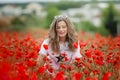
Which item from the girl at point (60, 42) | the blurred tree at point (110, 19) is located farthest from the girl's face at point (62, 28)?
the blurred tree at point (110, 19)

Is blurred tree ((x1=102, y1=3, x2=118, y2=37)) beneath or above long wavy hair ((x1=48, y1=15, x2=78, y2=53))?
beneath

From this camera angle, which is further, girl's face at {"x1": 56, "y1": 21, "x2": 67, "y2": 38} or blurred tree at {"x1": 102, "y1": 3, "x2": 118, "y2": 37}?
blurred tree at {"x1": 102, "y1": 3, "x2": 118, "y2": 37}

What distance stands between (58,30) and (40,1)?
2091mm

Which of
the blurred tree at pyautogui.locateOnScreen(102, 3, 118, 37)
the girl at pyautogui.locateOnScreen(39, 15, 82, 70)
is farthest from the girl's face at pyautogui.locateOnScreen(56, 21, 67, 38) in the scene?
the blurred tree at pyautogui.locateOnScreen(102, 3, 118, 37)

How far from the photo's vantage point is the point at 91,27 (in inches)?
151

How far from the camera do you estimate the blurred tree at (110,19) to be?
3.81 meters

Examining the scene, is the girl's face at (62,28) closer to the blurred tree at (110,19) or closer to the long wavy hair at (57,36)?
the long wavy hair at (57,36)

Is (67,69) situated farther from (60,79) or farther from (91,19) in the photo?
(91,19)

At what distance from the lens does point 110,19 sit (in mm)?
4195

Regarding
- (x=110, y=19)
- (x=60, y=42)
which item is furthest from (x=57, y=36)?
(x=110, y=19)

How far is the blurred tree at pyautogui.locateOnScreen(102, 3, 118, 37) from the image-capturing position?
3806 mm

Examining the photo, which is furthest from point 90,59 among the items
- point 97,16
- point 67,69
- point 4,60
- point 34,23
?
point 97,16

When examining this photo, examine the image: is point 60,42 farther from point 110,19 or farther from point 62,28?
point 110,19

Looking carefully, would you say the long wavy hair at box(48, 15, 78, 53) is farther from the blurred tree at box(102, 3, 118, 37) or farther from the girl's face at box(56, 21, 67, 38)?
the blurred tree at box(102, 3, 118, 37)
